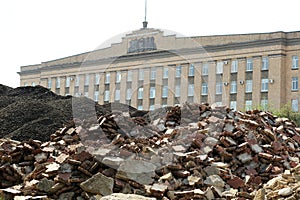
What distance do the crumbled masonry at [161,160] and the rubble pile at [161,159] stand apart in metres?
0.02

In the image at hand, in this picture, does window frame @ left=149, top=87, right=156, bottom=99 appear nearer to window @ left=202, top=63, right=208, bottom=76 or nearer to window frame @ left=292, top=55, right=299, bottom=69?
window @ left=202, top=63, right=208, bottom=76

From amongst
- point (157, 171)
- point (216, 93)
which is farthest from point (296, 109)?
point (157, 171)

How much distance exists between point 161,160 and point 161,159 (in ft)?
0.08

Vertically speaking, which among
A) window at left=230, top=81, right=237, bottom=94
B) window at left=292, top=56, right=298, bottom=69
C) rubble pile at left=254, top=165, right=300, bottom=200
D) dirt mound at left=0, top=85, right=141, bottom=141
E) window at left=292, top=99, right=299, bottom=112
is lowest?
rubble pile at left=254, top=165, right=300, bottom=200

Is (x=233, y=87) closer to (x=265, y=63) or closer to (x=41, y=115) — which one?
(x=265, y=63)

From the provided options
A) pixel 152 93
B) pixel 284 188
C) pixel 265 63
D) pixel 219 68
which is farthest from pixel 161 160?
pixel 219 68

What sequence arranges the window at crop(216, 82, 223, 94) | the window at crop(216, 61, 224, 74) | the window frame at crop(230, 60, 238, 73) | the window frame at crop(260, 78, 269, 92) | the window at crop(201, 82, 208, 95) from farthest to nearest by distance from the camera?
the window at crop(216, 61, 224, 74) < the window frame at crop(230, 60, 238, 73) < the window frame at crop(260, 78, 269, 92) < the window at crop(201, 82, 208, 95) < the window at crop(216, 82, 223, 94)

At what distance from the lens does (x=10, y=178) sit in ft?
33.6

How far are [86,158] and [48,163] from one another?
0.83 meters

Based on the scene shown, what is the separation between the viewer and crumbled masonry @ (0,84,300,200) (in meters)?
9.20

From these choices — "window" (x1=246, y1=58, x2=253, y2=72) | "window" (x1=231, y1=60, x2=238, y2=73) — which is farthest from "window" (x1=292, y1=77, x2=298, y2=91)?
"window" (x1=231, y1=60, x2=238, y2=73)

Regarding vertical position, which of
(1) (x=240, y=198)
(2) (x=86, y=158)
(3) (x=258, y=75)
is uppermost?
(3) (x=258, y=75)

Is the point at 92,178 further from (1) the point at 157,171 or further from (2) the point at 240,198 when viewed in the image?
(2) the point at 240,198

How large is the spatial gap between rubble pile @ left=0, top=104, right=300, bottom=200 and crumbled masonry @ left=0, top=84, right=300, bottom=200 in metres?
0.02
